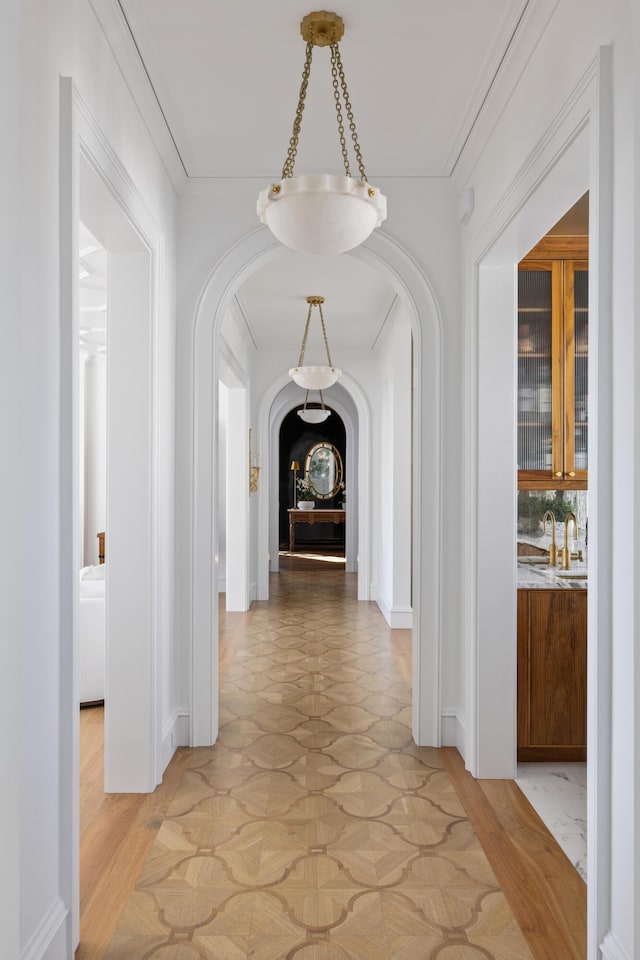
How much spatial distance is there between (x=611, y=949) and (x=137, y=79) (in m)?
3.26

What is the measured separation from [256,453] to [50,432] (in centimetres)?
666

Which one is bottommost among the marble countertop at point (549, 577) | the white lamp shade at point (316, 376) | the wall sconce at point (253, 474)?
the marble countertop at point (549, 577)

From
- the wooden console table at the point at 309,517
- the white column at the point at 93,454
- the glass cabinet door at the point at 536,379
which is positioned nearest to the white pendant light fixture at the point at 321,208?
the glass cabinet door at the point at 536,379

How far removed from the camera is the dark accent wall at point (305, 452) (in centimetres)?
1571

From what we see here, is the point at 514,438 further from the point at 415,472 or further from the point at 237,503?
the point at 237,503

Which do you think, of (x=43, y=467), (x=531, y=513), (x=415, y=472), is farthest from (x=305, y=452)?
(x=43, y=467)

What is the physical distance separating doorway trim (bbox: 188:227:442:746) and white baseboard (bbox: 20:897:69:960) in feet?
5.82

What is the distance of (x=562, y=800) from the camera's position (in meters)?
3.22

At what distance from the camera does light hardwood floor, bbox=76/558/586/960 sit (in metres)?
2.22

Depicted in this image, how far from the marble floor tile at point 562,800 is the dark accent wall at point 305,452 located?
39.7ft

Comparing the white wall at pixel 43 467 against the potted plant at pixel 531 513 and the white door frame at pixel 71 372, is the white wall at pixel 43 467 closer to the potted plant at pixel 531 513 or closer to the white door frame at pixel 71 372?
the white door frame at pixel 71 372

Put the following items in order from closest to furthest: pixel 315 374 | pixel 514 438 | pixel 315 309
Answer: pixel 514 438 → pixel 315 374 → pixel 315 309

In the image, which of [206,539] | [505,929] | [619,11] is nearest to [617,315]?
[619,11]

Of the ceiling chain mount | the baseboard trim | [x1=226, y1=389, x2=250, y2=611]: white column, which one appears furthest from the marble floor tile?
[x1=226, y1=389, x2=250, y2=611]: white column
